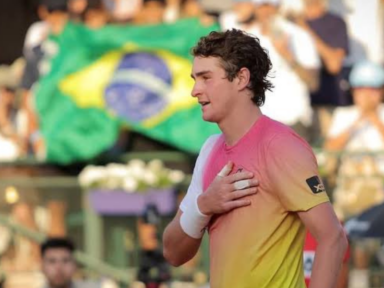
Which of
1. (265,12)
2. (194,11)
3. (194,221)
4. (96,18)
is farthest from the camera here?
(96,18)

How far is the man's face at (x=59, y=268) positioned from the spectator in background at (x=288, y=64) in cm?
381

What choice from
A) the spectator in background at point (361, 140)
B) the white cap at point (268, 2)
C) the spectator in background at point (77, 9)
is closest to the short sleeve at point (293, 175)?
the spectator in background at point (361, 140)

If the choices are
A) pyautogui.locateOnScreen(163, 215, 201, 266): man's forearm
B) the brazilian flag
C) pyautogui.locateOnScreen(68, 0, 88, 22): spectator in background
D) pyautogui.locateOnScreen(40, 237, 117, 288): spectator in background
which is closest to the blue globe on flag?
the brazilian flag

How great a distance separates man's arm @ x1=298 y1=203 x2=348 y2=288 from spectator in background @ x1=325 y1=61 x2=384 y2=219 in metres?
7.29

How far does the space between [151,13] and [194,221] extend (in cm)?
853

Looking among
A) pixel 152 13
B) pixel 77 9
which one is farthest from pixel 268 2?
pixel 77 9

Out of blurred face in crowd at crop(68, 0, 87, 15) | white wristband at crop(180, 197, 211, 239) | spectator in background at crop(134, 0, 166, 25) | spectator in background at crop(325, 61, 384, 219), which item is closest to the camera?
white wristband at crop(180, 197, 211, 239)

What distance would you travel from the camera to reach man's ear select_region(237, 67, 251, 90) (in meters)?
3.65

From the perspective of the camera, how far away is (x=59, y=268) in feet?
25.2

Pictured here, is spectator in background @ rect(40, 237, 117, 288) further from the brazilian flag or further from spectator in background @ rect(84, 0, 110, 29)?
spectator in background @ rect(84, 0, 110, 29)

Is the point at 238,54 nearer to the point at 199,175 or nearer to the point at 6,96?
the point at 199,175

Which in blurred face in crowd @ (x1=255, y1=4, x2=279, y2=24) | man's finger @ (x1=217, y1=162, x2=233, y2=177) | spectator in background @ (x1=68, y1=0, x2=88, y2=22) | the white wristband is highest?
spectator in background @ (x1=68, y1=0, x2=88, y2=22)

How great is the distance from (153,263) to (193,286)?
2.31 m

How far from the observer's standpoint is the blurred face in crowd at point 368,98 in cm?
1126
